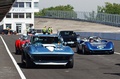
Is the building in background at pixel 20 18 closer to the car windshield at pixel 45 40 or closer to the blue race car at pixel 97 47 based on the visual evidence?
the blue race car at pixel 97 47

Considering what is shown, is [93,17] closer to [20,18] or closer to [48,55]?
[20,18]

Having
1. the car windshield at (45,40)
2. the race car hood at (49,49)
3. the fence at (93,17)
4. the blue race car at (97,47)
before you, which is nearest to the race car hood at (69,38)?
the blue race car at (97,47)

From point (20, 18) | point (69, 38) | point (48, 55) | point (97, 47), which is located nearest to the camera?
point (48, 55)

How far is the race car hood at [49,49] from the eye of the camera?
15273 mm

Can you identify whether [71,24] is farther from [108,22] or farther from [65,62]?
[65,62]

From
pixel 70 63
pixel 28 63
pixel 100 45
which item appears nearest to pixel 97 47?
pixel 100 45

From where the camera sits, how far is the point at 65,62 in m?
15.4

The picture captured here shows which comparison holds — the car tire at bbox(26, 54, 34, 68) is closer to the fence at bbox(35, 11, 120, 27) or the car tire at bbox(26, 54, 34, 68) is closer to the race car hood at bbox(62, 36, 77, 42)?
the race car hood at bbox(62, 36, 77, 42)

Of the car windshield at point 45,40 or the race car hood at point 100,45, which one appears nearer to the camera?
the car windshield at point 45,40

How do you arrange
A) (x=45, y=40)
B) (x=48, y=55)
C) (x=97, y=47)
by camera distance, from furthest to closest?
(x=97, y=47) < (x=45, y=40) < (x=48, y=55)

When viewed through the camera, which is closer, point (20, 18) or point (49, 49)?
point (49, 49)

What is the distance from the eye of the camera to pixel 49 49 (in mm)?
15500

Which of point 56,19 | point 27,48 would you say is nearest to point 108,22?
point 56,19

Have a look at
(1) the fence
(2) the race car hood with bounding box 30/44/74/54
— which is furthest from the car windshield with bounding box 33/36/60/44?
(1) the fence
